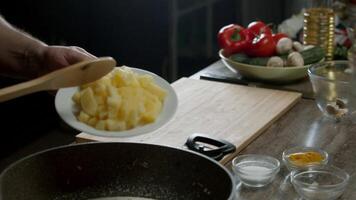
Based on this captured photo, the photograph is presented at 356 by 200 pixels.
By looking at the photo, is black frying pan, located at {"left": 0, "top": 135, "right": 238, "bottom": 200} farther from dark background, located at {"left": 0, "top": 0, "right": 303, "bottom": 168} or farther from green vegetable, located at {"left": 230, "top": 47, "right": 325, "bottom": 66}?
dark background, located at {"left": 0, "top": 0, "right": 303, "bottom": 168}

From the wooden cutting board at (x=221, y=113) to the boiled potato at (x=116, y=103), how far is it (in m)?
0.27

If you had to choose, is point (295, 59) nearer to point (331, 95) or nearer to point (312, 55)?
point (312, 55)

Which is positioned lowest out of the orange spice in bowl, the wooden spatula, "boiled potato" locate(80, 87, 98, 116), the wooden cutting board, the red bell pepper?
the wooden cutting board

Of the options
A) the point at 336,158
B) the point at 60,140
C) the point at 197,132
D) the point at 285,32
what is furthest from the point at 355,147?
the point at 60,140

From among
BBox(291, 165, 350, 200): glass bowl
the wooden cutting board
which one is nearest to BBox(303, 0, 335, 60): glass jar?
the wooden cutting board

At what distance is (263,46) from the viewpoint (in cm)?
218

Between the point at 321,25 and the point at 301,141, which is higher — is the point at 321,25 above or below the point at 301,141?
above

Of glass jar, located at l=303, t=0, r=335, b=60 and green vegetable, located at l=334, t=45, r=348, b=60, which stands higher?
glass jar, located at l=303, t=0, r=335, b=60

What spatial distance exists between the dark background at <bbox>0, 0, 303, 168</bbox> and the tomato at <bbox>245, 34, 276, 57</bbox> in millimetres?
1201

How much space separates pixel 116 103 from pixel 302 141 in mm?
546

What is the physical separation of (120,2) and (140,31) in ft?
0.57

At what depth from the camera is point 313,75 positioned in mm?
1865

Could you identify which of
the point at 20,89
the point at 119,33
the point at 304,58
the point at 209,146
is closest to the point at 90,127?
the point at 20,89

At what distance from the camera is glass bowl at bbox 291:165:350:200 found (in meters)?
1.38
